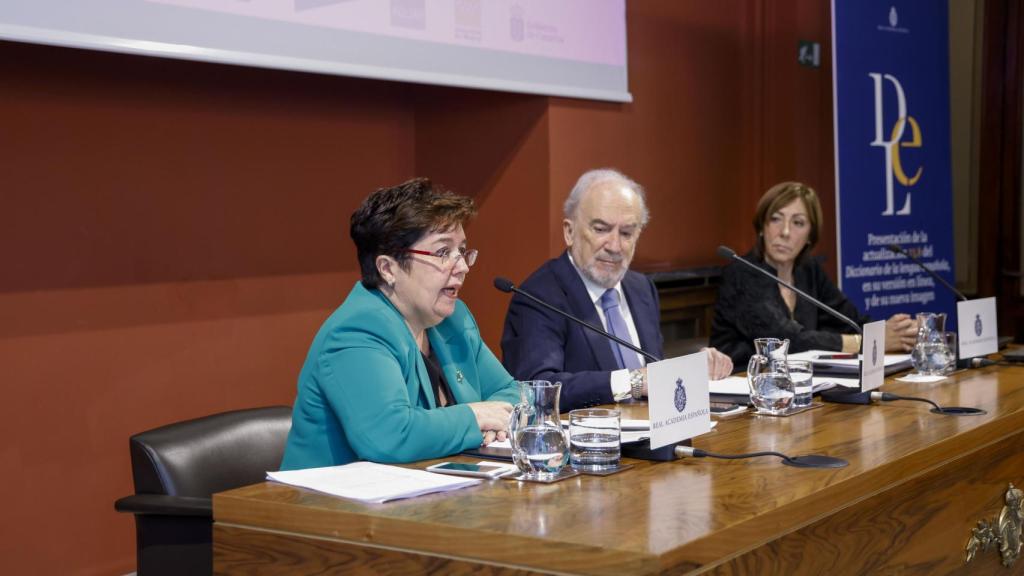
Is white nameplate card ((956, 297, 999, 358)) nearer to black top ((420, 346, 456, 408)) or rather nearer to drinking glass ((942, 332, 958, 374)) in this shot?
drinking glass ((942, 332, 958, 374))

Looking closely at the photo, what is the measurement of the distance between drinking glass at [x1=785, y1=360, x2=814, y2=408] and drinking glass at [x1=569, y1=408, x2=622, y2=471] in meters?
0.75

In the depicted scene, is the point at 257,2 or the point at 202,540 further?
the point at 257,2

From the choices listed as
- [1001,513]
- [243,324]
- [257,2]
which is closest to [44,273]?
[243,324]

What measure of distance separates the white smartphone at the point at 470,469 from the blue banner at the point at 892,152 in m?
3.39

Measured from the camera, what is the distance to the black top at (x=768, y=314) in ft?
12.1

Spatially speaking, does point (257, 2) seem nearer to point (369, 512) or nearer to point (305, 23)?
point (305, 23)

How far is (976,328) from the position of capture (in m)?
3.24

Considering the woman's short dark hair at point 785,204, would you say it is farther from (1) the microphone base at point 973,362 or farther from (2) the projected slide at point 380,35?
(1) the microphone base at point 973,362

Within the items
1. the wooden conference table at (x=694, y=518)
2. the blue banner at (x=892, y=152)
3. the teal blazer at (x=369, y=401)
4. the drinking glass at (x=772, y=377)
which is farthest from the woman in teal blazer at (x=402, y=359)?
the blue banner at (x=892, y=152)

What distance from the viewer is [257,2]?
10.5 ft

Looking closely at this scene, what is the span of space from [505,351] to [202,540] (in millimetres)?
992

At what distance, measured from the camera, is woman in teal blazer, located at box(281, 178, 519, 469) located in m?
2.02

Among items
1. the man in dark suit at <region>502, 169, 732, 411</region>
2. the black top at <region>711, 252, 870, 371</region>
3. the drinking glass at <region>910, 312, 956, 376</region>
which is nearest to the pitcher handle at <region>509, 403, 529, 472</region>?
the man in dark suit at <region>502, 169, 732, 411</region>

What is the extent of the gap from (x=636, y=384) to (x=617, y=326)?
451mm
